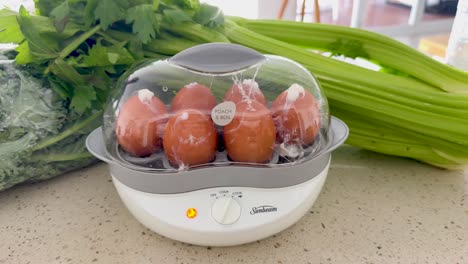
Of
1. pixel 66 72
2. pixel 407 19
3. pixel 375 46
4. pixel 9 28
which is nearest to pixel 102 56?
pixel 66 72

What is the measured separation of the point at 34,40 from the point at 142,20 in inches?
6.5

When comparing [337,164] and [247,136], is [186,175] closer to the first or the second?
[247,136]

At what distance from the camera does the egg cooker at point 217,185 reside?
0.45 metres

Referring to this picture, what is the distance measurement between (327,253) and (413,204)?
19cm

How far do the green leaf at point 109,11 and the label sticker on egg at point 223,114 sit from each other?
0.24 m

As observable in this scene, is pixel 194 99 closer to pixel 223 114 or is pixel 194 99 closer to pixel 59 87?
pixel 223 114

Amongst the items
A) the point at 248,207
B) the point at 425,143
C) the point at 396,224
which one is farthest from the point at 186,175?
the point at 425,143

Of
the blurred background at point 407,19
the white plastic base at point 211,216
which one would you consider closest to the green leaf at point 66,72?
the white plastic base at point 211,216

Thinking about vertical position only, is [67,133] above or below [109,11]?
below

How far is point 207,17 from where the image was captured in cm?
66

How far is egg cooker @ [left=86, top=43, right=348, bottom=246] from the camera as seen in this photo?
1.47 feet

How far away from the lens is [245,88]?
0.52 m

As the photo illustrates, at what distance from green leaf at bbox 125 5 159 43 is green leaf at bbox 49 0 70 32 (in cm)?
9

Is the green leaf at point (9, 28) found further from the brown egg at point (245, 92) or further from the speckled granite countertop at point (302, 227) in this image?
the brown egg at point (245, 92)
